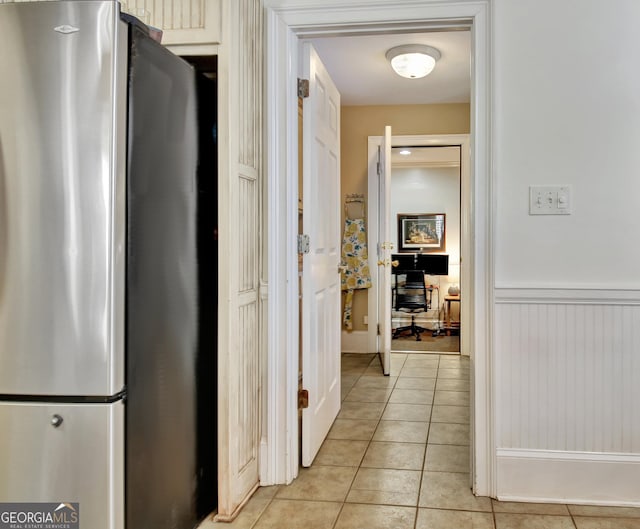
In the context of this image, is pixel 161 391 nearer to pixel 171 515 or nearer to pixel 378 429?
pixel 171 515

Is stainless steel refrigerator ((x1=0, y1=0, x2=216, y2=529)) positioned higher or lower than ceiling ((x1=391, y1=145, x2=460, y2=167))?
lower

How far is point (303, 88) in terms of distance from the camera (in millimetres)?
2520

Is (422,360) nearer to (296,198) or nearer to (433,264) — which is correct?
(433,264)

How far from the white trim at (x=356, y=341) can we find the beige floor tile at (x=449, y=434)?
2302 millimetres

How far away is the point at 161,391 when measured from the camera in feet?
5.77

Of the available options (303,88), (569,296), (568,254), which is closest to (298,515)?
(569,296)

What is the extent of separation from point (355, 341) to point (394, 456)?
2.84 metres

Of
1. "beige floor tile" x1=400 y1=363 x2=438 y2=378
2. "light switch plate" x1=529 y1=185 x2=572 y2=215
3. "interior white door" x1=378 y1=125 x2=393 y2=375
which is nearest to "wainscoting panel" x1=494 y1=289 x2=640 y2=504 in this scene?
"light switch plate" x1=529 y1=185 x2=572 y2=215

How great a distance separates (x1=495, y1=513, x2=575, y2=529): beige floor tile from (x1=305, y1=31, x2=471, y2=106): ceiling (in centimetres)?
263

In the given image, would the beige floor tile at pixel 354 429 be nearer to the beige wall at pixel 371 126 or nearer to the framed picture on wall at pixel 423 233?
the beige wall at pixel 371 126

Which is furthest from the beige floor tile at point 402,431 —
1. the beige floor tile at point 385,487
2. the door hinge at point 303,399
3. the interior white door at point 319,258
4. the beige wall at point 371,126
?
the beige wall at point 371,126

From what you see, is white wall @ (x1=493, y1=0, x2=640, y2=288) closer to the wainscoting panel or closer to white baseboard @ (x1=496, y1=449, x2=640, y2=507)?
the wainscoting panel

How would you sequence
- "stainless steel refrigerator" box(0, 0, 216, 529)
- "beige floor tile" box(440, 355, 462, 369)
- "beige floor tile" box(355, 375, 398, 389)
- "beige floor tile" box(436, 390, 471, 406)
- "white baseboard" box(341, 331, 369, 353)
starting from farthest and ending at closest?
1. "white baseboard" box(341, 331, 369, 353)
2. "beige floor tile" box(440, 355, 462, 369)
3. "beige floor tile" box(355, 375, 398, 389)
4. "beige floor tile" box(436, 390, 471, 406)
5. "stainless steel refrigerator" box(0, 0, 216, 529)

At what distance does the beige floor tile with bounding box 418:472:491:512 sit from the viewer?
7.25 ft
